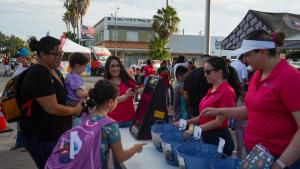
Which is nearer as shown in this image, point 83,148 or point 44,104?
point 83,148

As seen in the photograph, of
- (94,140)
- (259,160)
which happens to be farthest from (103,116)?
(259,160)

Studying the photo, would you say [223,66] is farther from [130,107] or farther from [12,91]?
[12,91]

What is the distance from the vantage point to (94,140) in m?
2.18

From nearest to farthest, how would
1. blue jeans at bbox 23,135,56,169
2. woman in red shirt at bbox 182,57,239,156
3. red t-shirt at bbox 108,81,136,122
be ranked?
1. blue jeans at bbox 23,135,56,169
2. woman in red shirt at bbox 182,57,239,156
3. red t-shirt at bbox 108,81,136,122

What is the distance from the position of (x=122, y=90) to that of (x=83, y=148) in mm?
1785

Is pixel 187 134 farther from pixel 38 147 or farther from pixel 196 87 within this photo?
pixel 196 87

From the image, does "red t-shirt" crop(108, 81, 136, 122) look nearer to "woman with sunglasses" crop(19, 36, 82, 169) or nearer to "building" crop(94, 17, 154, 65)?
"woman with sunglasses" crop(19, 36, 82, 169)

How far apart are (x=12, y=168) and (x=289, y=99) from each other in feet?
15.5

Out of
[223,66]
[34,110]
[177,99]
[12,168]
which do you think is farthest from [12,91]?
[177,99]

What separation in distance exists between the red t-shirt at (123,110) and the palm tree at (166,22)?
131 ft

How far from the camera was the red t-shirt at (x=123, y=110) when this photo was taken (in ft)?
12.5

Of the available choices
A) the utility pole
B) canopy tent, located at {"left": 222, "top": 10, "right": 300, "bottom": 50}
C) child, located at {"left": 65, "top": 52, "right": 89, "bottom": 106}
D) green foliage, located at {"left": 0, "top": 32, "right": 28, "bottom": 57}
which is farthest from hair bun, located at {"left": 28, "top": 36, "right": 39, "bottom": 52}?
green foliage, located at {"left": 0, "top": 32, "right": 28, "bottom": 57}

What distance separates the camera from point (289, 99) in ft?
5.96

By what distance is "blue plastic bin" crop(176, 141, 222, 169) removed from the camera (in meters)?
1.98
